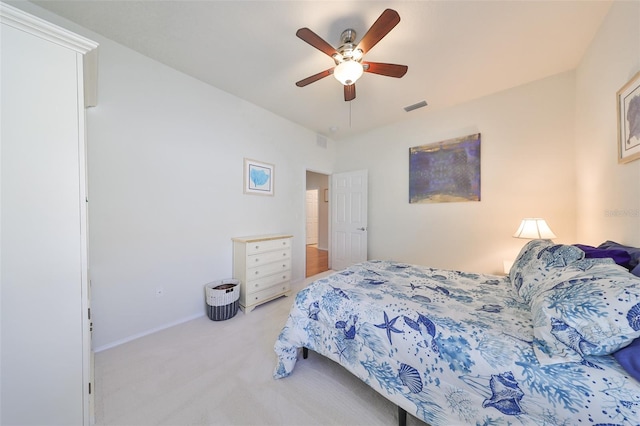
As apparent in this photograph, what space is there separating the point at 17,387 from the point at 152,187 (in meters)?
1.63

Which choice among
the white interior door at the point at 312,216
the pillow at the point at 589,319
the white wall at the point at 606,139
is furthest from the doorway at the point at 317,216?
the pillow at the point at 589,319

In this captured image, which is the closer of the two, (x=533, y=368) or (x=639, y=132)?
(x=533, y=368)

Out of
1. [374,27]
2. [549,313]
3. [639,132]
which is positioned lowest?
[549,313]

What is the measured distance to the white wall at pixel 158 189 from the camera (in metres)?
1.86

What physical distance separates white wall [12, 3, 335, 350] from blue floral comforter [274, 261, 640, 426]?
4.88ft

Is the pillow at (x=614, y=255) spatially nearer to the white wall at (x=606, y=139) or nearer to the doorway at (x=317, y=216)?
the white wall at (x=606, y=139)

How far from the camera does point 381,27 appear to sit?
4.68 ft

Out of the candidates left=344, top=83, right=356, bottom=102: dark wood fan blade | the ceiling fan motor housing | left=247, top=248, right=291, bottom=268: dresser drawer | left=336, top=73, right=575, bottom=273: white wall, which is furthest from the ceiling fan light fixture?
left=247, top=248, right=291, bottom=268: dresser drawer

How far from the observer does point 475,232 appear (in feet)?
9.50

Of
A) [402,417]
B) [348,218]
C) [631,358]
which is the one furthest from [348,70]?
[348,218]

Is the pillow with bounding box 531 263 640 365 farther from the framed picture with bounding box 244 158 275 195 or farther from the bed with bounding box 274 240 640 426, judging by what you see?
the framed picture with bounding box 244 158 275 195

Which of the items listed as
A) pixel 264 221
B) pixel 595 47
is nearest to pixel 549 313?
pixel 595 47

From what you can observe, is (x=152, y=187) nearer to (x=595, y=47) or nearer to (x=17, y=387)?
(x=17, y=387)

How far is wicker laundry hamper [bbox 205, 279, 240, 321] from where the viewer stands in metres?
2.30
